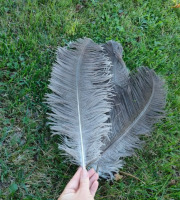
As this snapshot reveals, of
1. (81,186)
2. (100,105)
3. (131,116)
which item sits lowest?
(81,186)

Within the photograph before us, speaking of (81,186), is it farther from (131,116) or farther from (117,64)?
(117,64)

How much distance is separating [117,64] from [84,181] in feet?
4.01

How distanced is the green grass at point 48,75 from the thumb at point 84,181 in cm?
24

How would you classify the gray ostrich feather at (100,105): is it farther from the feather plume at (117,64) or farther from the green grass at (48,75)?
the green grass at (48,75)

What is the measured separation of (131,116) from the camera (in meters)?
2.28

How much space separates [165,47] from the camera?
10.2 feet

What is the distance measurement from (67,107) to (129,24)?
151 cm

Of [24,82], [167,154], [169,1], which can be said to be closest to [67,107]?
[24,82]

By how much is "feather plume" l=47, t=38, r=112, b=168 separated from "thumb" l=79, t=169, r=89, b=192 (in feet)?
0.37

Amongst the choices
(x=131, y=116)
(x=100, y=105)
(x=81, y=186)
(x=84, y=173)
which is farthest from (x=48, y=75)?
(x=81, y=186)

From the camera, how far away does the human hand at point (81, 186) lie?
167 cm

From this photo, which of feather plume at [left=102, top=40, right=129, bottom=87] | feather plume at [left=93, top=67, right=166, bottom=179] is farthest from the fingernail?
feather plume at [left=102, top=40, right=129, bottom=87]

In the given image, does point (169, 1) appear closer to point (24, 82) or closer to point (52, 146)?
point (24, 82)

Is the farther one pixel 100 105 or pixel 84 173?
pixel 100 105
